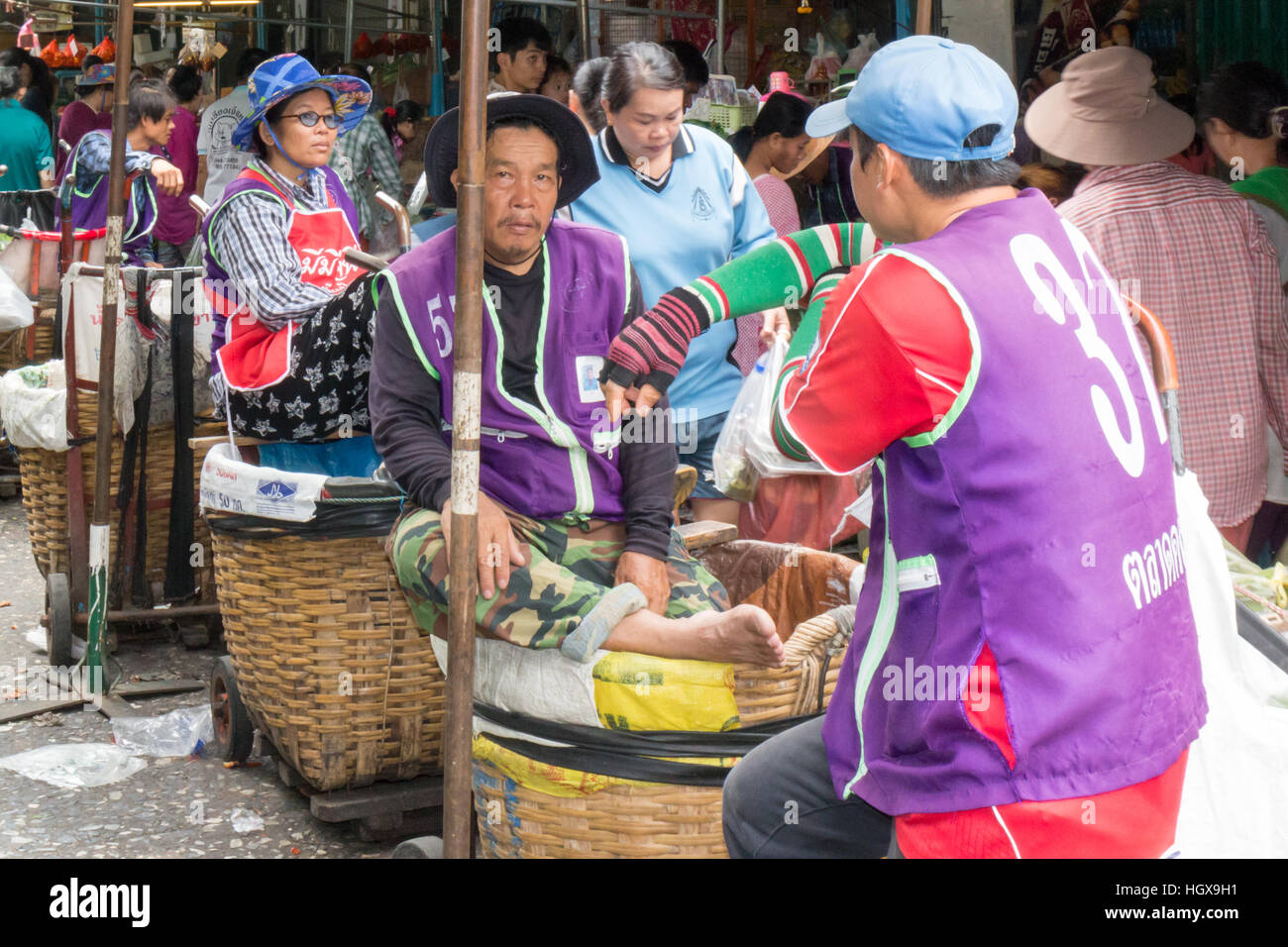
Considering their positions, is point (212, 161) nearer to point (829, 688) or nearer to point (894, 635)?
point (829, 688)

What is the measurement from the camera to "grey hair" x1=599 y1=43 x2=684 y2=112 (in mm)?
3596

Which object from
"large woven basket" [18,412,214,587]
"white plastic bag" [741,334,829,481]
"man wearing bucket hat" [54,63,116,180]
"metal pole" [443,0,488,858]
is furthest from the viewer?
"man wearing bucket hat" [54,63,116,180]

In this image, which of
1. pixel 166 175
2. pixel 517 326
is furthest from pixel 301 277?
pixel 166 175

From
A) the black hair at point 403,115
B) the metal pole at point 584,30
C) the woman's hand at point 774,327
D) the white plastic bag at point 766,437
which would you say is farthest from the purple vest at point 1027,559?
the black hair at point 403,115

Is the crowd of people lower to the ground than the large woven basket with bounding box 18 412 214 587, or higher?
higher

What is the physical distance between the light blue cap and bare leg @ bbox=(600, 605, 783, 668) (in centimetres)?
86

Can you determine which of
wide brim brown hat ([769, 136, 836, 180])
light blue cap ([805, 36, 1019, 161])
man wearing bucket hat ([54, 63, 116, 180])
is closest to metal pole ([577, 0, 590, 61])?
wide brim brown hat ([769, 136, 836, 180])

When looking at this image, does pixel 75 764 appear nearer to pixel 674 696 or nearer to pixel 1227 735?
pixel 674 696

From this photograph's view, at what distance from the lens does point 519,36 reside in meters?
5.88

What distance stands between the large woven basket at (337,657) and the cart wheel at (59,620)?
1.52 meters

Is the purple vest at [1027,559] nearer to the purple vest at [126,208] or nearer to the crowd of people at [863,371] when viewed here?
the crowd of people at [863,371]

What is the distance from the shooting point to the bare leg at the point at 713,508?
403 centimetres

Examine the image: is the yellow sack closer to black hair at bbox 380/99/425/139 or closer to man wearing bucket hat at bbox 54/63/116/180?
black hair at bbox 380/99/425/139

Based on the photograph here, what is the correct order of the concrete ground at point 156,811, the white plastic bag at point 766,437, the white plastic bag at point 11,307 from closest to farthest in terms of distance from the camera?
the concrete ground at point 156,811, the white plastic bag at point 766,437, the white plastic bag at point 11,307
